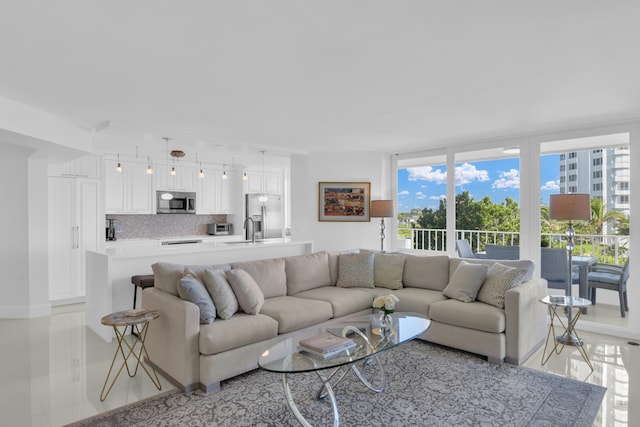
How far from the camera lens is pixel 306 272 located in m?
4.56

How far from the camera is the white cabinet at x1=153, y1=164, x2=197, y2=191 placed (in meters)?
7.07

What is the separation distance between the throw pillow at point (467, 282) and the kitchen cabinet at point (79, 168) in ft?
18.3

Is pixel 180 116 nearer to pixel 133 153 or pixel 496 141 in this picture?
pixel 133 153

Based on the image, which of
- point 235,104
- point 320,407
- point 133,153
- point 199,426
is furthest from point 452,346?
point 133,153

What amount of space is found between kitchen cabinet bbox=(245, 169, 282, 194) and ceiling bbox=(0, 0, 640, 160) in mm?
3438

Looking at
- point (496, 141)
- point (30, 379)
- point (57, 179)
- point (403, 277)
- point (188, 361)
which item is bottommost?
point (30, 379)

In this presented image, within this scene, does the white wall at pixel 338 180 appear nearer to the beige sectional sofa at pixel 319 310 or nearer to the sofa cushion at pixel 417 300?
the beige sectional sofa at pixel 319 310

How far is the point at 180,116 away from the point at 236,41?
1966 millimetres

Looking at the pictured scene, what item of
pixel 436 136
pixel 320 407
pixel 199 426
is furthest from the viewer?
pixel 436 136

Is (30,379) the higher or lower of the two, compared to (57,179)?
lower

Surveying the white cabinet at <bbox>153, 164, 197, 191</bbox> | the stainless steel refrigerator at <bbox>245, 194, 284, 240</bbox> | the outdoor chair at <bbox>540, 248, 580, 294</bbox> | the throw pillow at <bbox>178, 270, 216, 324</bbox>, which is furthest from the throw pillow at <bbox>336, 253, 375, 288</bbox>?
the white cabinet at <bbox>153, 164, 197, 191</bbox>

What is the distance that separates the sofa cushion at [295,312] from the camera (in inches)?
137

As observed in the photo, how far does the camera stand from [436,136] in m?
5.17

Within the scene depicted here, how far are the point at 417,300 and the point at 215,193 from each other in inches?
199
